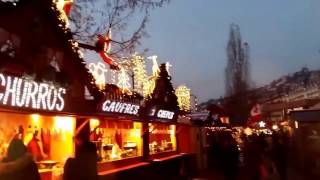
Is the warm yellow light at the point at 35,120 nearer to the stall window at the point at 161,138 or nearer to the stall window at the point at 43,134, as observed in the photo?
the stall window at the point at 43,134

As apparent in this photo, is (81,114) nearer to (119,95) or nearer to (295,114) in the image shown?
(119,95)

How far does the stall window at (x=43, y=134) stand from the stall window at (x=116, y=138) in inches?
55.2

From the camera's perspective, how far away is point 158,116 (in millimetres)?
23938

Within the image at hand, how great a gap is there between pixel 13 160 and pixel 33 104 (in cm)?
233

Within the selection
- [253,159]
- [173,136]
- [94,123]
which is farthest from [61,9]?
[173,136]

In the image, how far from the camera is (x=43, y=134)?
49.2 feet

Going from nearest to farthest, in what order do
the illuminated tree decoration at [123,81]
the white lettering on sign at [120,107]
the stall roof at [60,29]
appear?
the stall roof at [60,29], the white lettering on sign at [120,107], the illuminated tree decoration at [123,81]

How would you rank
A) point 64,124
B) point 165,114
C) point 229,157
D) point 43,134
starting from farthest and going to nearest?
point 165,114, point 229,157, point 64,124, point 43,134

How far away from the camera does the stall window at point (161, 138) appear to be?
24234mm

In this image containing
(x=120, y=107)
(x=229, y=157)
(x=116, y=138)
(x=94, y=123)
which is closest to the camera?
(x=94, y=123)

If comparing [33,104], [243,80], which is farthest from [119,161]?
[243,80]

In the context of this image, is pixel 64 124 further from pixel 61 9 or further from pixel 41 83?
pixel 61 9

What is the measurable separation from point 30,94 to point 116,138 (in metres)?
8.32

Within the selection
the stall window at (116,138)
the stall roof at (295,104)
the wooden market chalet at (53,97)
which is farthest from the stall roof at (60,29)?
Result: the stall roof at (295,104)
